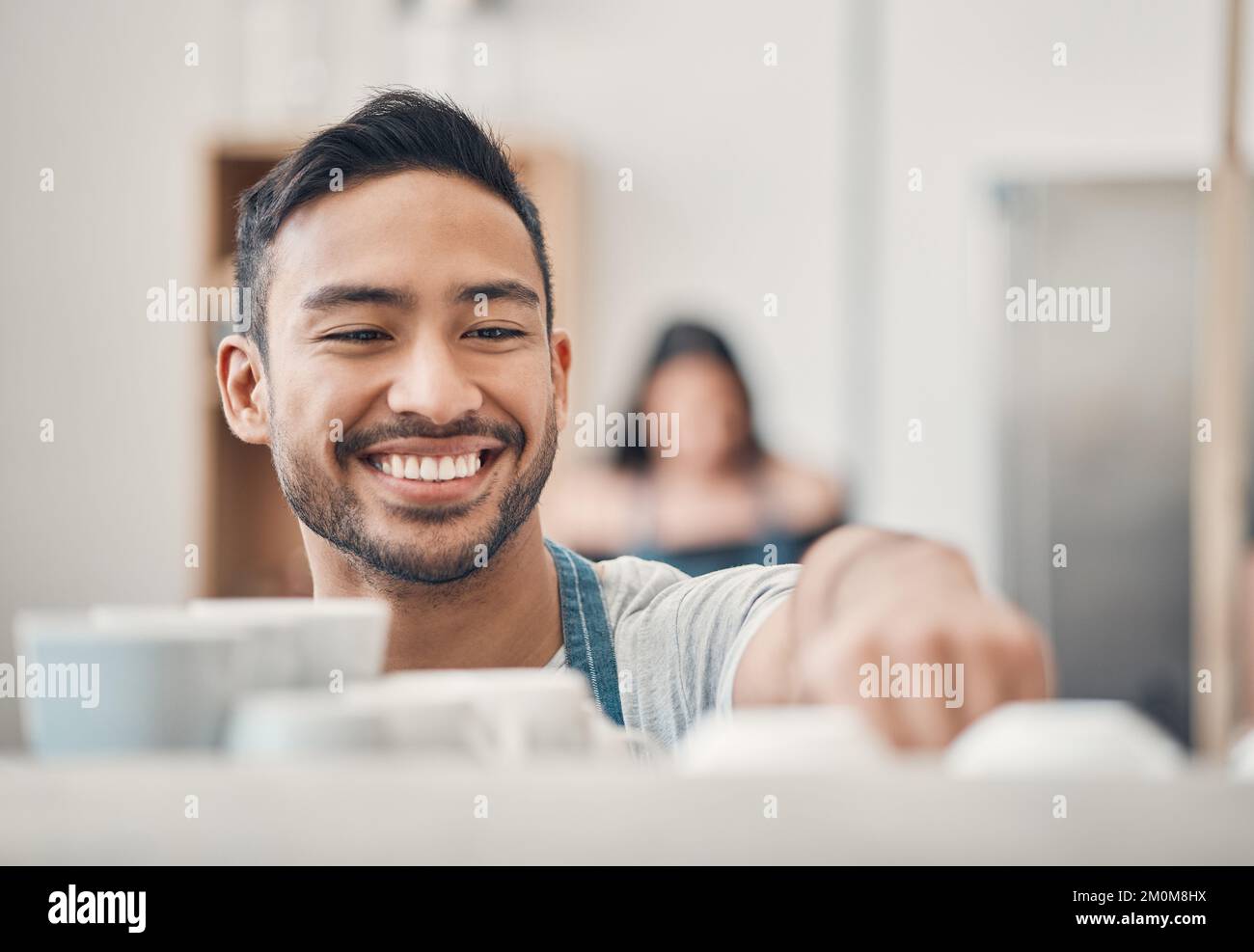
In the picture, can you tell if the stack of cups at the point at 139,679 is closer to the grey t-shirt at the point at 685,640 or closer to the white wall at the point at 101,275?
the grey t-shirt at the point at 685,640


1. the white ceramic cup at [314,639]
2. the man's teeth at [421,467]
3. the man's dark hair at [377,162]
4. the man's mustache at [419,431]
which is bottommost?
the white ceramic cup at [314,639]

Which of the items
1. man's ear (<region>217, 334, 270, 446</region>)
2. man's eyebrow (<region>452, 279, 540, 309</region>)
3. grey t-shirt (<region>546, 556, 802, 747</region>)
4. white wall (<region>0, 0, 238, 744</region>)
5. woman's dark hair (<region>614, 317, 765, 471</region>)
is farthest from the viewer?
white wall (<region>0, 0, 238, 744</region>)

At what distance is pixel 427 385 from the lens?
4.18 feet

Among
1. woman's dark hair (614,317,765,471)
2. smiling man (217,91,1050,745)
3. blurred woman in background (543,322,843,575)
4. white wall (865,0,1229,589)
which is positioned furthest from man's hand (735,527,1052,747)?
white wall (865,0,1229,589)

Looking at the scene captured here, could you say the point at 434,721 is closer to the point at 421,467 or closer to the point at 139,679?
the point at 139,679

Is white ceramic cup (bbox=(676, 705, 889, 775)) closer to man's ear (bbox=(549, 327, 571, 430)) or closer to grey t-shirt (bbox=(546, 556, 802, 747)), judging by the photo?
grey t-shirt (bbox=(546, 556, 802, 747))

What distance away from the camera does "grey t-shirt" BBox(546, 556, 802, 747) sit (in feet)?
3.89

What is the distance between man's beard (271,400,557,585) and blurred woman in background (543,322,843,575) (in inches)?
46.9

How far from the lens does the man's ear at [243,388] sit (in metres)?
1.40

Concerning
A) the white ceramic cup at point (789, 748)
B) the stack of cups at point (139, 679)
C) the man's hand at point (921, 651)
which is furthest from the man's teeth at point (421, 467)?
the white ceramic cup at point (789, 748)

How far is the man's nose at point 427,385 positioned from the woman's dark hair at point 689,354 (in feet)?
5.03

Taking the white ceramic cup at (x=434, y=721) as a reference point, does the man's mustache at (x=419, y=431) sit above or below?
above

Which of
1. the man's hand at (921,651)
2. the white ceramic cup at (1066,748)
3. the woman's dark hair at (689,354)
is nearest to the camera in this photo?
the white ceramic cup at (1066,748)
